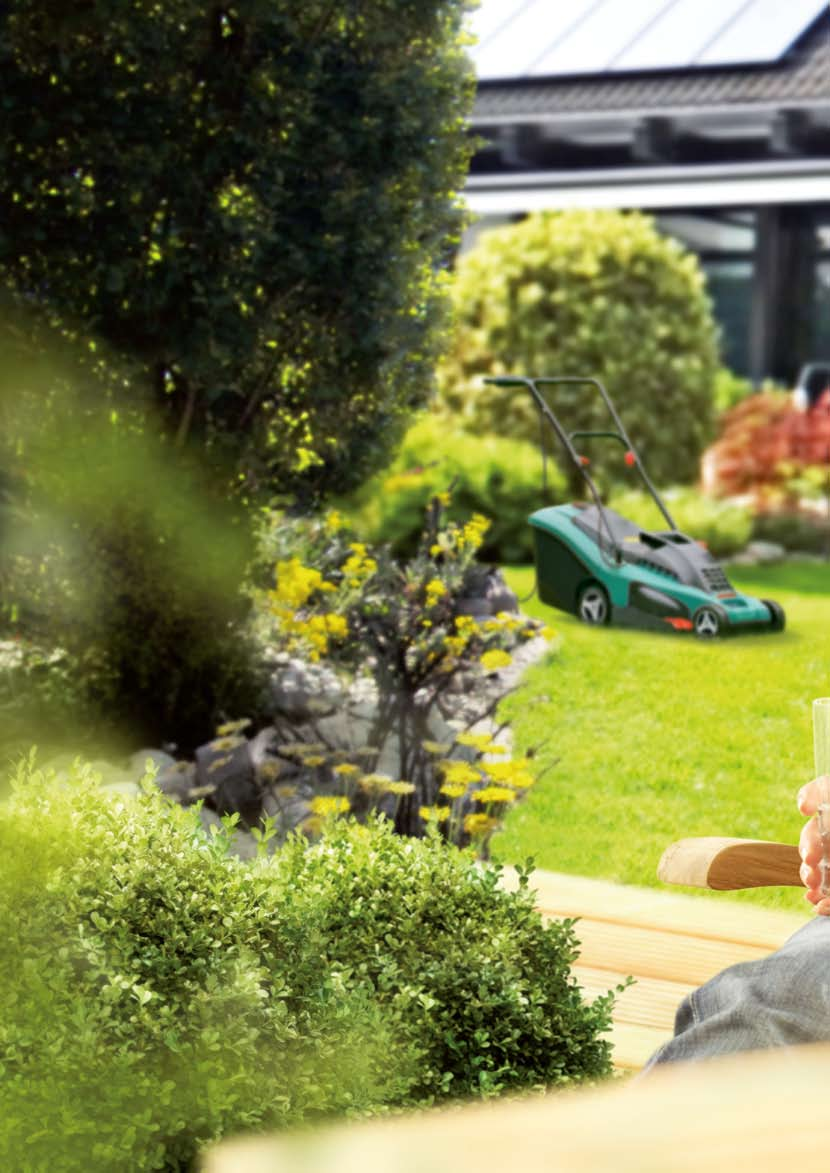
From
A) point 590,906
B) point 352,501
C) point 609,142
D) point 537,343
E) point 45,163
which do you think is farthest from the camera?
point 609,142

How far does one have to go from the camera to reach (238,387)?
4.35 m

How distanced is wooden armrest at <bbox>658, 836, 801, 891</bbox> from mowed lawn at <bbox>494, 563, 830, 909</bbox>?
9.02 feet

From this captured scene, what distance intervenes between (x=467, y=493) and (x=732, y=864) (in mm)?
5548

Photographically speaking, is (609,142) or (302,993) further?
(609,142)

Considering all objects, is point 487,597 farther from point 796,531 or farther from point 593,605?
point 796,531

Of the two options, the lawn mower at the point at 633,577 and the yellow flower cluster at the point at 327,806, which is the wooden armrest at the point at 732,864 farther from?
the lawn mower at the point at 633,577

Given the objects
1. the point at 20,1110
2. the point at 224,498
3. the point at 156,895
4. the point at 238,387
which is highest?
the point at 238,387

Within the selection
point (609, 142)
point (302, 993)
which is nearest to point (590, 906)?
point (302, 993)

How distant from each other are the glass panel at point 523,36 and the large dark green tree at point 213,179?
4.81 meters

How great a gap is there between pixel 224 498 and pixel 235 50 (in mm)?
1208

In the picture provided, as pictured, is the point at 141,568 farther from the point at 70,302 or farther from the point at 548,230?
the point at 548,230

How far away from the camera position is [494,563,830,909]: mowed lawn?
4918 millimetres

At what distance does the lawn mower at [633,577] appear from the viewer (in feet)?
15.4

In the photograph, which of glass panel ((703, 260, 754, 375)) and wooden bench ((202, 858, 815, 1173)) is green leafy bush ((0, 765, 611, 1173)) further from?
glass panel ((703, 260, 754, 375))
